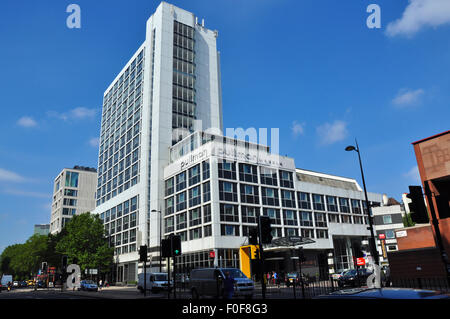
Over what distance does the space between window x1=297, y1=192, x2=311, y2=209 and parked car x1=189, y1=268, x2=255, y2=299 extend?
38.2m

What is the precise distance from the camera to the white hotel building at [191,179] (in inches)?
2007

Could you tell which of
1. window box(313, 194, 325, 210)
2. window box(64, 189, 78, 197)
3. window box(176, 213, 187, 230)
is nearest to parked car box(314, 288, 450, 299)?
window box(176, 213, 187, 230)

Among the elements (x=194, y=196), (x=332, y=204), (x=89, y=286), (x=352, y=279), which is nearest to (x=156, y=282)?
(x=89, y=286)

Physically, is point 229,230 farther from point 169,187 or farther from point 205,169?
point 169,187

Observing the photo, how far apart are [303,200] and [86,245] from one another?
132ft

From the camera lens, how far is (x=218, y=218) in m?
48.4

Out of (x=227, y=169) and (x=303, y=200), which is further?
(x=303, y=200)

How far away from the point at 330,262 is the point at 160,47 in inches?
2007

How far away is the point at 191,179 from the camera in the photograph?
5409cm

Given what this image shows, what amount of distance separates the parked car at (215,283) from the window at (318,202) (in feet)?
136

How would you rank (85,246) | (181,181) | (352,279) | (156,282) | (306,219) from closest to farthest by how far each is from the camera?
1. (352,279)
2. (156,282)
3. (181,181)
4. (306,219)
5. (85,246)

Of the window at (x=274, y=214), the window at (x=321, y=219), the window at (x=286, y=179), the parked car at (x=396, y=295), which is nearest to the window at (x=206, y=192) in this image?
the window at (x=274, y=214)
